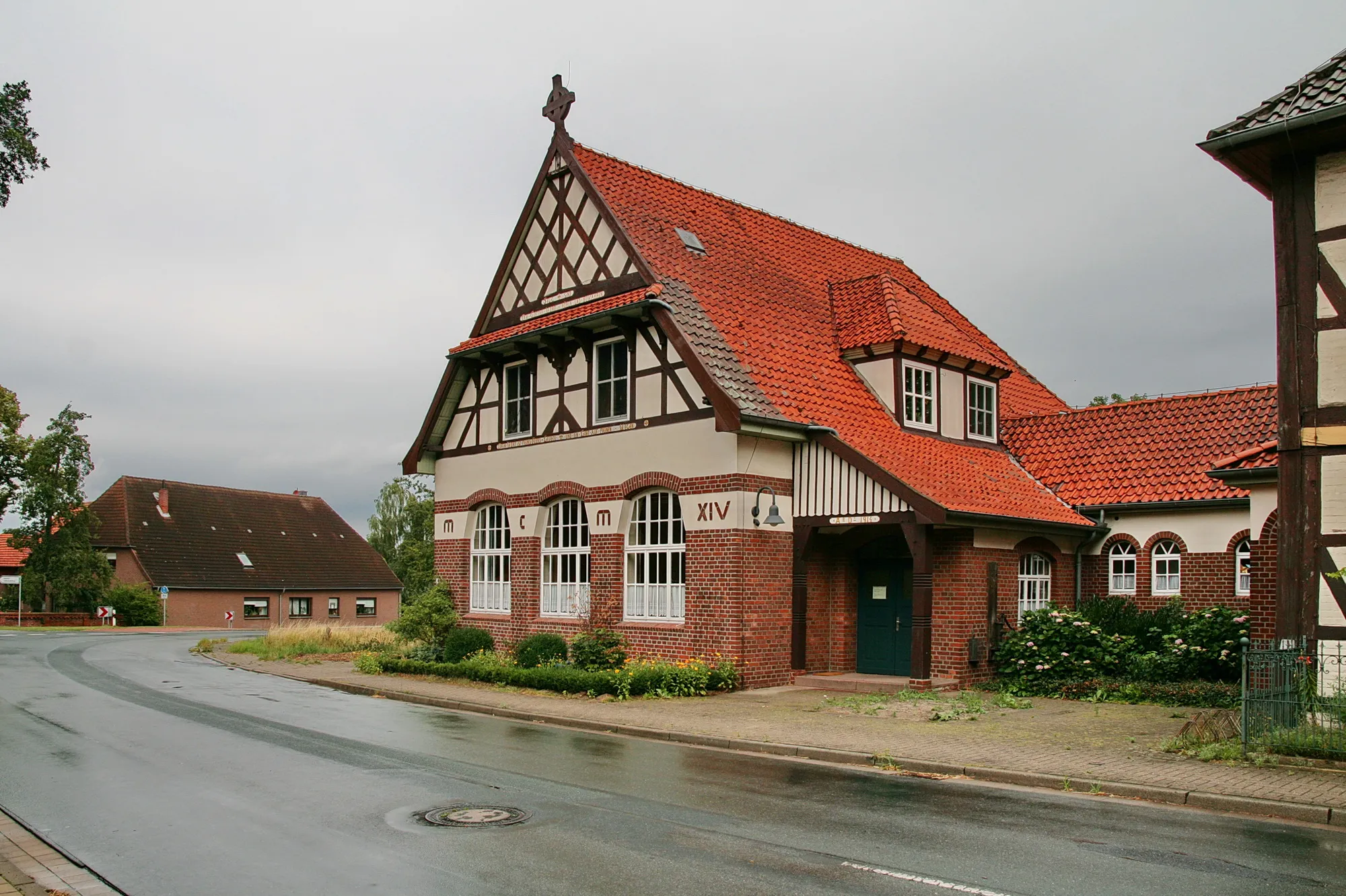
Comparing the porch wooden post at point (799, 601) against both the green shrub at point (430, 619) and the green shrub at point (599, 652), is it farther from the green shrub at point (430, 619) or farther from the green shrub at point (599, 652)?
the green shrub at point (430, 619)

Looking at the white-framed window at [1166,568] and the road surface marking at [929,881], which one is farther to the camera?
the white-framed window at [1166,568]

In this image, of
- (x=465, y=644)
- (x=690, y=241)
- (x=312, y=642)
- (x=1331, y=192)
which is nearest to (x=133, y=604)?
(x=312, y=642)

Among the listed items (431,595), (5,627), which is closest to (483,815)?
(431,595)

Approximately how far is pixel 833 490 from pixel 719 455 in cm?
204

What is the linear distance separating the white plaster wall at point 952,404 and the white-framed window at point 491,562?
9.41m

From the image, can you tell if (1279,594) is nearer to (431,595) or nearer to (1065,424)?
(1065,424)

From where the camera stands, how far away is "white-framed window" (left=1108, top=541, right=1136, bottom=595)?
21.4 meters

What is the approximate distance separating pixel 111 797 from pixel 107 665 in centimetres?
1745

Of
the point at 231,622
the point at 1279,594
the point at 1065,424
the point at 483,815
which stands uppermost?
the point at 1065,424

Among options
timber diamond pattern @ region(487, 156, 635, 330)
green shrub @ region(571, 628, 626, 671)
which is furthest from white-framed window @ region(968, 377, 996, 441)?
green shrub @ region(571, 628, 626, 671)

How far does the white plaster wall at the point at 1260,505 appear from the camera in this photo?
16312 mm

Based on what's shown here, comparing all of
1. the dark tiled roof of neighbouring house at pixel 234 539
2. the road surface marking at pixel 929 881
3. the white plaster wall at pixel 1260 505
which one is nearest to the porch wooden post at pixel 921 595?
the white plaster wall at pixel 1260 505

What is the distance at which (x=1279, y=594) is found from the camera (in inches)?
512

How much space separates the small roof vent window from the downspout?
9435mm
